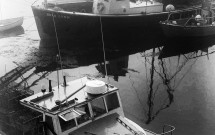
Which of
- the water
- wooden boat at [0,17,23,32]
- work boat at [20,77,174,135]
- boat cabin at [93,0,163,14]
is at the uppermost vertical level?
boat cabin at [93,0,163,14]

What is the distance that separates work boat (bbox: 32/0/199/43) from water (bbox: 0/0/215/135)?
2.36 metres

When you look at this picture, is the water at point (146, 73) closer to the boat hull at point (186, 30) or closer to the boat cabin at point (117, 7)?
the boat hull at point (186, 30)

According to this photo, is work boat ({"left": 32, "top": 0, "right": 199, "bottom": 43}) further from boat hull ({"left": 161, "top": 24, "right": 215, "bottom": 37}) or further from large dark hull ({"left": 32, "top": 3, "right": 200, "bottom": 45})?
boat hull ({"left": 161, "top": 24, "right": 215, "bottom": 37})

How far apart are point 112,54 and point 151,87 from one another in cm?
993

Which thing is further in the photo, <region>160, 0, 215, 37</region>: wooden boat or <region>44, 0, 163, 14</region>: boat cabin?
<region>44, 0, 163, 14</region>: boat cabin

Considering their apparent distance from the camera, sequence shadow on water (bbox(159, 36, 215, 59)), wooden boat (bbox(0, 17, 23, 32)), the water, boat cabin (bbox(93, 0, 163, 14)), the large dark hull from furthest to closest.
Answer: wooden boat (bbox(0, 17, 23, 32)) < boat cabin (bbox(93, 0, 163, 14)) < the large dark hull < shadow on water (bbox(159, 36, 215, 59)) < the water

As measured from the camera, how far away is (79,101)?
467 inches

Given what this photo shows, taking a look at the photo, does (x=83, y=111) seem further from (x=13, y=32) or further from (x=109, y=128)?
(x=13, y=32)

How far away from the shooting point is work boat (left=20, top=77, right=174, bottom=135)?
11.4 meters

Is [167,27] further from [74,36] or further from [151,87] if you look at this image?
[151,87]

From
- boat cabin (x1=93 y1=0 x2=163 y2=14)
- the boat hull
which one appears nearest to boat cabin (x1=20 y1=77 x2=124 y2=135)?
boat cabin (x1=93 y1=0 x2=163 y2=14)

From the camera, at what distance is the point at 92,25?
34406 millimetres

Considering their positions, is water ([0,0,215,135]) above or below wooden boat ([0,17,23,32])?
below

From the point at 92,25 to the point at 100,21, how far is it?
1.77m
